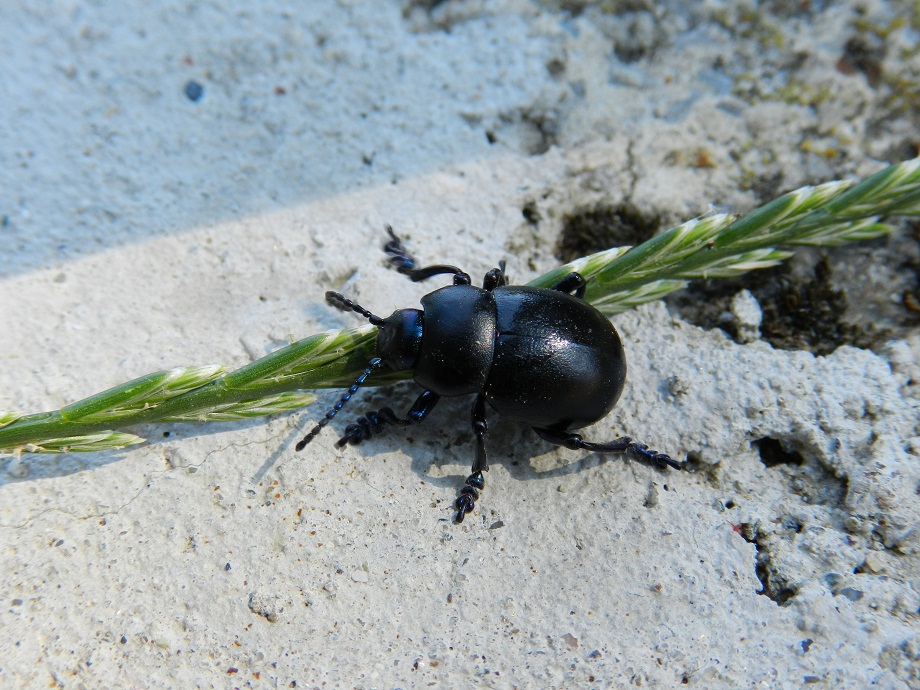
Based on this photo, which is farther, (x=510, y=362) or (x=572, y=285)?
(x=572, y=285)

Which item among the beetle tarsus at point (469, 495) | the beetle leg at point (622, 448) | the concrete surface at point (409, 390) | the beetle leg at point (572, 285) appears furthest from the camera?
the beetle leg at point (572, 285)

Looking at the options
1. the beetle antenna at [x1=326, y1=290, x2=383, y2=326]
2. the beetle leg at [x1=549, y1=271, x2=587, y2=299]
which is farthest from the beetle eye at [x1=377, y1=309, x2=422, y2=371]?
the beetle leg at [x1=549, y1=271, x2=587, y2=299]

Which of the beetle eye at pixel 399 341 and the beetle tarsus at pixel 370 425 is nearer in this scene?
the beetle eye at pixel 399 341

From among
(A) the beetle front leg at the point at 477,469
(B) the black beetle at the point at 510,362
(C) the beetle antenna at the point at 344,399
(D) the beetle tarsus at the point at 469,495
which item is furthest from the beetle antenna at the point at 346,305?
(D) the beetle tarsus at the point at 469,495

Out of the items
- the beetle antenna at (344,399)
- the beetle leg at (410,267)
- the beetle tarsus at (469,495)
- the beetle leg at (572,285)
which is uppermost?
the beetle leg at (572,285)

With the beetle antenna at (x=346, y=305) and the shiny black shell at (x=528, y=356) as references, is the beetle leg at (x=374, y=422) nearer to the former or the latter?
the shiny black shell at (x=528, y=356)

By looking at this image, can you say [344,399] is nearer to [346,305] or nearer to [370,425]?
[370,425]

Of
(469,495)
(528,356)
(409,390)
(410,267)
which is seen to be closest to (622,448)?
(528,356)
